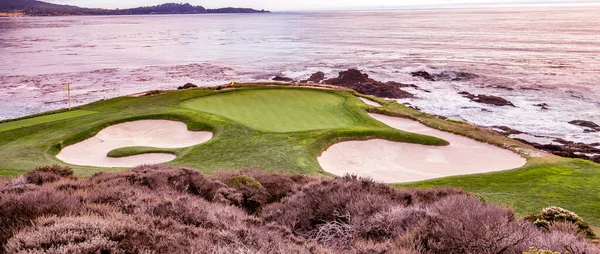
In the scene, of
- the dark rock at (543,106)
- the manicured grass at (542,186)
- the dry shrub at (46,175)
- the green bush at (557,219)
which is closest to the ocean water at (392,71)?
the dark rock at (543,106)

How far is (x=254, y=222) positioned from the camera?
6504mm

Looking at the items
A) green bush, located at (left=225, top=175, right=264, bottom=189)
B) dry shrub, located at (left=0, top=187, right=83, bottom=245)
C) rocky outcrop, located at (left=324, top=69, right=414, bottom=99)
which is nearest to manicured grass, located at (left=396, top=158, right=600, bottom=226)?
green bush, located at (left=225, top=175, right=264, bottom=189)

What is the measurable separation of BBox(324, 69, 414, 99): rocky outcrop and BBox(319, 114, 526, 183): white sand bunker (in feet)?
56.2

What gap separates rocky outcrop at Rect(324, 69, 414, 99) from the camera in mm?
33781

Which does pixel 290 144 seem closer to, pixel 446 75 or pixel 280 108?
pixel 280 108

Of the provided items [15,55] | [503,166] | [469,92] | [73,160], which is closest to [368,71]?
[469,92]

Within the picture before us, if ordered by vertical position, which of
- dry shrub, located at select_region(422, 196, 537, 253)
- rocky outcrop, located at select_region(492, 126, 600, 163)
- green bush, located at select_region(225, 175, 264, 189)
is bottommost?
rocky outcrop, located at select_region(492, 126, 600, 163)

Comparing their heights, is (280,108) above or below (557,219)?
below

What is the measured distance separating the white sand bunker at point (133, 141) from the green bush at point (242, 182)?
5.55 m

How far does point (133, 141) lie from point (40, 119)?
5.65 metres

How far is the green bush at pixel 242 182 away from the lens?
915cm

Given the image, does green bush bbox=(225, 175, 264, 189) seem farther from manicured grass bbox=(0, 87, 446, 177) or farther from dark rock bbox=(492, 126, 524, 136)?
dark rock bbox=(492, 126, 524, 136)

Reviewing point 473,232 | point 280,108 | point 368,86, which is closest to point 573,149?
point 280,108

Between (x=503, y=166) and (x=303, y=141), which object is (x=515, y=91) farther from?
(x=303, y=141)
